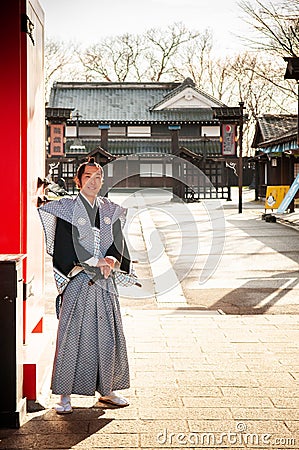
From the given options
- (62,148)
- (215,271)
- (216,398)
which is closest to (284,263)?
(215,271)

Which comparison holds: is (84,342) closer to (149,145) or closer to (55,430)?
(55,430)

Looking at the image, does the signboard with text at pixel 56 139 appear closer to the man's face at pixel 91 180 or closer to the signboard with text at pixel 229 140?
the signboard with text at pixel 229 140

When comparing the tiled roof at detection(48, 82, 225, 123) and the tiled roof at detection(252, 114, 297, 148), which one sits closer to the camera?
the tiled roof at detection(252, 114, 297, 148)

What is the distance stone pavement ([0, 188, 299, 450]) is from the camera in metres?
3.79

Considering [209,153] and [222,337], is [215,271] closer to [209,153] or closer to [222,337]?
[222,337]

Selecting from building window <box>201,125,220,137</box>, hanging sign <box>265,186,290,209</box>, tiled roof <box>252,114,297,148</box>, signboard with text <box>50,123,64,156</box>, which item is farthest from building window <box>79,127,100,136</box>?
hanging sign <box>265,186,290,209</box>

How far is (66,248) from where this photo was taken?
13.9 ft

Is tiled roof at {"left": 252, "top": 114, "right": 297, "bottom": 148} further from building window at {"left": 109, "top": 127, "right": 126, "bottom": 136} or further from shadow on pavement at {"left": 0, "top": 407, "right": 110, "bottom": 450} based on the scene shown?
shadow on pavement at {"left": 0, "top": 407, "right": 110, "bottom": 450}

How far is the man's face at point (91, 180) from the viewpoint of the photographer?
14.1 ft

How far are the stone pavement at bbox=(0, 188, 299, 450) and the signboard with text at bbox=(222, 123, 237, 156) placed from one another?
78.6ft

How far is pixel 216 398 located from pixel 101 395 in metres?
0.77
